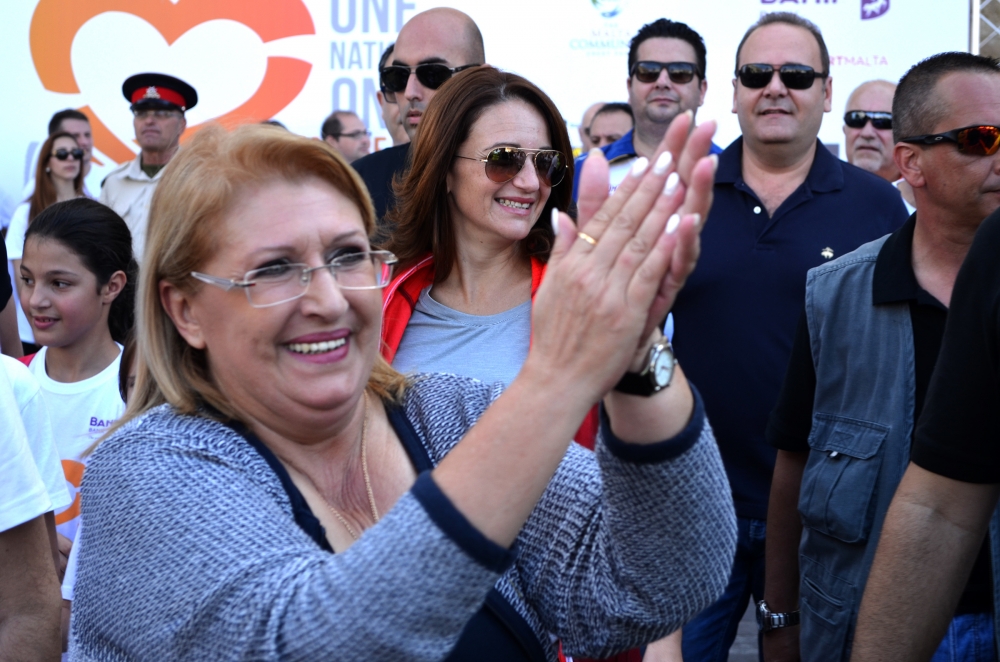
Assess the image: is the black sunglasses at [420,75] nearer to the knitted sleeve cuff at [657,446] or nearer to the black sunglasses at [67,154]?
the knitted sleeve cuff at [657,446]

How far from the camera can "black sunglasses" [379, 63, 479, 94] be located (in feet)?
14.5

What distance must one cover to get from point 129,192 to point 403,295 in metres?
4.19

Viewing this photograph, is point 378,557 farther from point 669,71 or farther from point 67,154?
point 67,154

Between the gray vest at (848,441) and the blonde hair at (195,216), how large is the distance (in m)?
1.56

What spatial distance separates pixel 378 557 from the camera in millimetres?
1222

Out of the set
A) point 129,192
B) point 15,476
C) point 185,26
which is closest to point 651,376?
point 15,476

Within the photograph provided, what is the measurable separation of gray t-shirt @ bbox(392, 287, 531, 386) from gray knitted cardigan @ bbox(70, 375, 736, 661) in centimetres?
103

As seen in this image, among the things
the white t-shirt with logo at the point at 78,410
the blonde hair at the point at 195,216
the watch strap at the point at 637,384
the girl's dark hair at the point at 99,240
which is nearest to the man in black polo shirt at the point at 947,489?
the watch strap at the point at 637,384

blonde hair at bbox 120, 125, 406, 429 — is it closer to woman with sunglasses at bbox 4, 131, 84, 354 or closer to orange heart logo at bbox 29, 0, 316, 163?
woman with sunglasses at bbox 4, 131, 84, 354

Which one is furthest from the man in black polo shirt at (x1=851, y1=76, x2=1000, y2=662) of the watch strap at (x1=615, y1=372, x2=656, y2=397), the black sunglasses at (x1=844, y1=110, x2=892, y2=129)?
the black sunglasses at (x1=844, y1=110, x2=892, y2=129)

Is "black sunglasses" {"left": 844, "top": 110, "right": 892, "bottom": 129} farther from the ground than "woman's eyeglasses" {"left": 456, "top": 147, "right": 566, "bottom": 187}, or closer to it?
closer to it

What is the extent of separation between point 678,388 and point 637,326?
20 centimetres

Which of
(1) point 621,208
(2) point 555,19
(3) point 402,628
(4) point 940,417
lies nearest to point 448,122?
(4) point 940,417

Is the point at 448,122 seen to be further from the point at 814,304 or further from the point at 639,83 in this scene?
the point at 639,83
